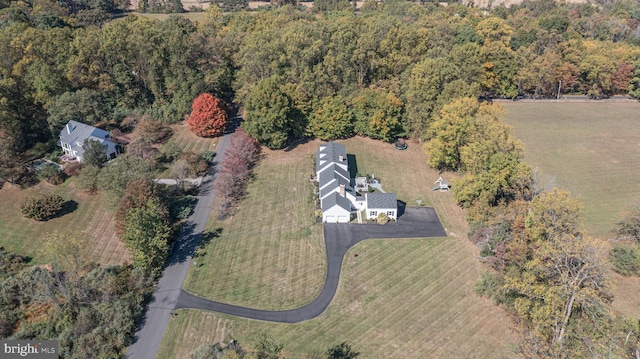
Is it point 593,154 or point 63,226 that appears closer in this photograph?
point 63,226

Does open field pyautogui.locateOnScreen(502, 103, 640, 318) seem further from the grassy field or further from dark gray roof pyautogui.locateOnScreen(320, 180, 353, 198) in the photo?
dark gray roof pyautogui.locateOnScreen(320, 180, 353, 198)

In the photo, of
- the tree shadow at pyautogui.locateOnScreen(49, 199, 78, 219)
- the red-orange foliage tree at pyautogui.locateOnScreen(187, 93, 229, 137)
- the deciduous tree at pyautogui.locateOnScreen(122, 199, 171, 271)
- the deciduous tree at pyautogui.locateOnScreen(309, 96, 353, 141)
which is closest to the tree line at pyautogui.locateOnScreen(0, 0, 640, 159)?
the deciduous tree at pyautogui.locateOnScreen(309, 96, 353, 141)

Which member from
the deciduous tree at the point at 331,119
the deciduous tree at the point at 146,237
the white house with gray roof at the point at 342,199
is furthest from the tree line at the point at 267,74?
the deciduous tree at the point at 146,237

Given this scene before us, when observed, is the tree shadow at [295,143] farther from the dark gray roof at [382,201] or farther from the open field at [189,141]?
the dark gray roof at [382,201]

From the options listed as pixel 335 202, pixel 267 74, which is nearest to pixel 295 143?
pixel 267 74

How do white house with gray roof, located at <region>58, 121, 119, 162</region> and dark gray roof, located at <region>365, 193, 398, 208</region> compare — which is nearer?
dark gray roof, located at <region>365, 193, 398, 208</region>

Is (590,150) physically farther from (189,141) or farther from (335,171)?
(189,141)
